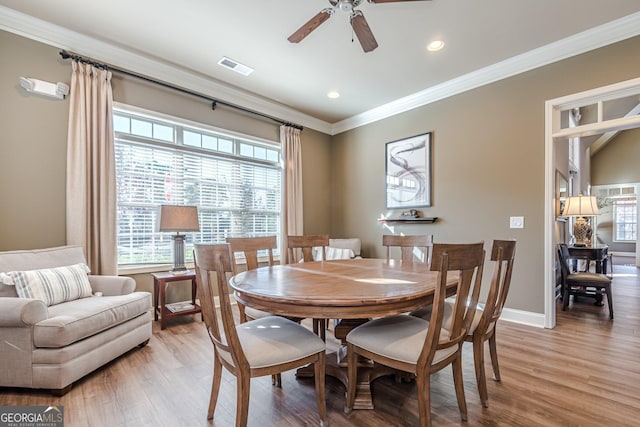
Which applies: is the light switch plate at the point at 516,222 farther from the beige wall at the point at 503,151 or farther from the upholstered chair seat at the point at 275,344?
the upholstered chair seat at the point at 275,344

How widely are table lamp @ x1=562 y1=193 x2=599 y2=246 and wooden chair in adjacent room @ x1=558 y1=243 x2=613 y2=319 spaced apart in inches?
21.4

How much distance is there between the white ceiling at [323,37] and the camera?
8.18 feet

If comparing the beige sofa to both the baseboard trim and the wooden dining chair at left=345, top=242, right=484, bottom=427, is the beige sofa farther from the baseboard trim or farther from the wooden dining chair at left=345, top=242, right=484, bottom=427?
the baseboard trim

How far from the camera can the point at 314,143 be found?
17.1 ft

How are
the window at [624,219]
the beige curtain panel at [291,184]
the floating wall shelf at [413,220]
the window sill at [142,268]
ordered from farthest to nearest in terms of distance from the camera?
the window at [624,219] → the beige curtain panel at [291,184] → the floating wall shelf at [413,220] → the window sill at [142,268]

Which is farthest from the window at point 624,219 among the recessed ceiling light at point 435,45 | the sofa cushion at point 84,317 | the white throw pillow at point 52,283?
the white throw pillow at point 52,283

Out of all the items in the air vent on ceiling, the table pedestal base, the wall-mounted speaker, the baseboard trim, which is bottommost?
the baseboard trim

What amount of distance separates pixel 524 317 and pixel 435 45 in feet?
10.2

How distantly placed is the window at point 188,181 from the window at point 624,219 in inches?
445

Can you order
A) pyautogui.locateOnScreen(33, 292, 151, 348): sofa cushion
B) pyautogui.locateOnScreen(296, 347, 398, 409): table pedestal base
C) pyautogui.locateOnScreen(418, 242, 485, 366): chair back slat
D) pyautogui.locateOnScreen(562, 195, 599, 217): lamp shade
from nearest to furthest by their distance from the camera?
1. pyautogui.locateOnScreen(418, 242, 485, 366): chair back slat
2. pyautogui.locateOnScreen(296, 347, 398, 409): table pedestal base
3. pyautogui.locateOnScreen(33, 292, 151, 348): sofa cushion
4. pyautogui.locateOnScreen(562, 195, 599, 217): lamp shade

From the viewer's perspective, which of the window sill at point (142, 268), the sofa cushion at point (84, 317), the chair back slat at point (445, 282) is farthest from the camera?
the window sill at point (142, 268)

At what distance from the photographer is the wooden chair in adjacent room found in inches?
137

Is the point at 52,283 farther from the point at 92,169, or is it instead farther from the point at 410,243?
the point at 410,243

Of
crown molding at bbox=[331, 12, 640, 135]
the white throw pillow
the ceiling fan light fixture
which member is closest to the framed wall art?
Answer: crown molding at bbox=[331, 12, 640, 135]
